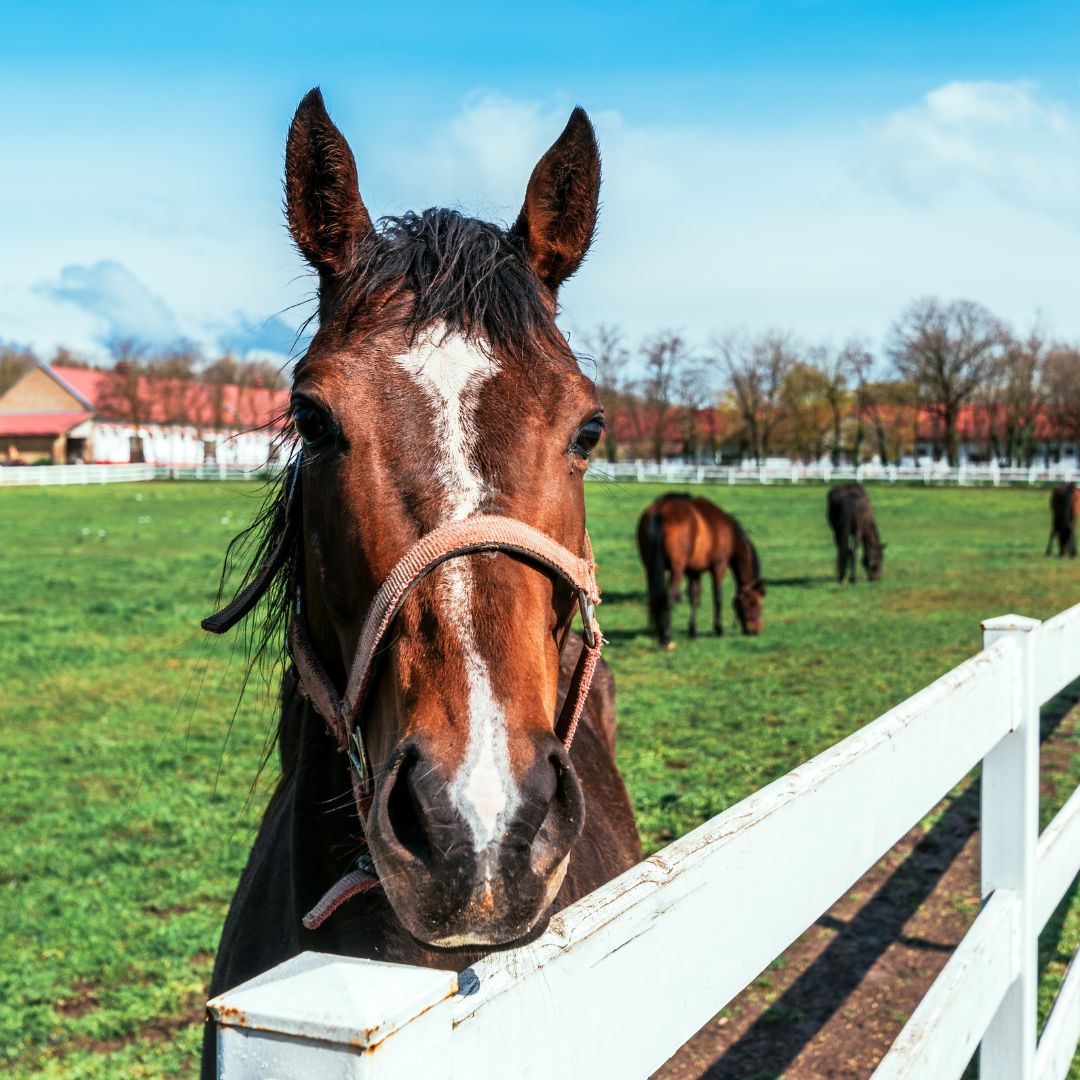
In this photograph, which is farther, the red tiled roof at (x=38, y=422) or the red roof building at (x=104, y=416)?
the red tiled roof at (x=38, y=422)

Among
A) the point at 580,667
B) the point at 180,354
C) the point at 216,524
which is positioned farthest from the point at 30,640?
the point at 180,354

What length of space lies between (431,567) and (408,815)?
0.37m

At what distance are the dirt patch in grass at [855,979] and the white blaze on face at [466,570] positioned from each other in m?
2.41

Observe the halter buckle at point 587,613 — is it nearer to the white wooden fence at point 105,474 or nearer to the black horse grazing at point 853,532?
the black horse grazing at point 853,532

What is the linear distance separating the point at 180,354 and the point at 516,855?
70360 millimetres

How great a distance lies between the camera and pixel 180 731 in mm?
8305

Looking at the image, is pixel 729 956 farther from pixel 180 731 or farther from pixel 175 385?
pixel 175 385

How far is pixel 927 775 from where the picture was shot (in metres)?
2.24

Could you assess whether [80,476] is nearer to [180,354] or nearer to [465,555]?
[180,354]

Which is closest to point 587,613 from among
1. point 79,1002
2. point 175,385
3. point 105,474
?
point 79,1002

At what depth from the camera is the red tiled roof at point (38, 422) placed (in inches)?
2832

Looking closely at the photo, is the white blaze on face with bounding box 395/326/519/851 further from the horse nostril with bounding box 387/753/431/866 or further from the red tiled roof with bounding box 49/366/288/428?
the red tiled roof with bounding box 49/366/288/428

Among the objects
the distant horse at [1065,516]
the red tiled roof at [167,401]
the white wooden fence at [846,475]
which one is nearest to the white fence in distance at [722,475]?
the white wooden fence at [846,475]

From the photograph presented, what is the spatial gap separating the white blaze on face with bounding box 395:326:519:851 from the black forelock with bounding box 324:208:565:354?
0.19 feet
